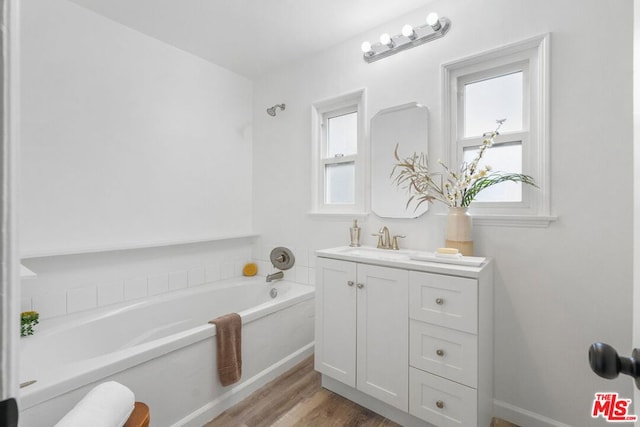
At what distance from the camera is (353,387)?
1.81 meters

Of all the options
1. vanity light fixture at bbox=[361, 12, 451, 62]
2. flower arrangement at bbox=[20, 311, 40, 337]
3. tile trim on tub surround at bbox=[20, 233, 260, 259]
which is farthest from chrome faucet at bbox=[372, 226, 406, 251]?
flower arrangement at bbox=[20, 311, 40, 337]

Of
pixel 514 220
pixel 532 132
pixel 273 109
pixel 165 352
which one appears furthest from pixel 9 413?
pixel 273 109

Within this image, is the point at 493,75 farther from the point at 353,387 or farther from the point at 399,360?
the point at 353,387

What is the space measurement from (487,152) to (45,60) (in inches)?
111

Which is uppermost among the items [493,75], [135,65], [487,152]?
[135,65]

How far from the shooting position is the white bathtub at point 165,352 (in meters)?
1.26

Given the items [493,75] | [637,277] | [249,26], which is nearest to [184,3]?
[249,26]

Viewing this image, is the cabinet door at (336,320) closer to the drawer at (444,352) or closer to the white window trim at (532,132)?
the drawer at (444,352)

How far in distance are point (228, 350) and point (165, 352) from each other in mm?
364

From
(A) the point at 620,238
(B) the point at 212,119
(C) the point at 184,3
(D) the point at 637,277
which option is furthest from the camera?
(B) the point at 212,119

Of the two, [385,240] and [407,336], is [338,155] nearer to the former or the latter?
[385,240]

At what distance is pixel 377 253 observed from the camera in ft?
6.45

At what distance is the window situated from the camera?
241 cm

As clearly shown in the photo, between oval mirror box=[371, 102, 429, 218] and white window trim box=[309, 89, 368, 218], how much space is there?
0.11 m
